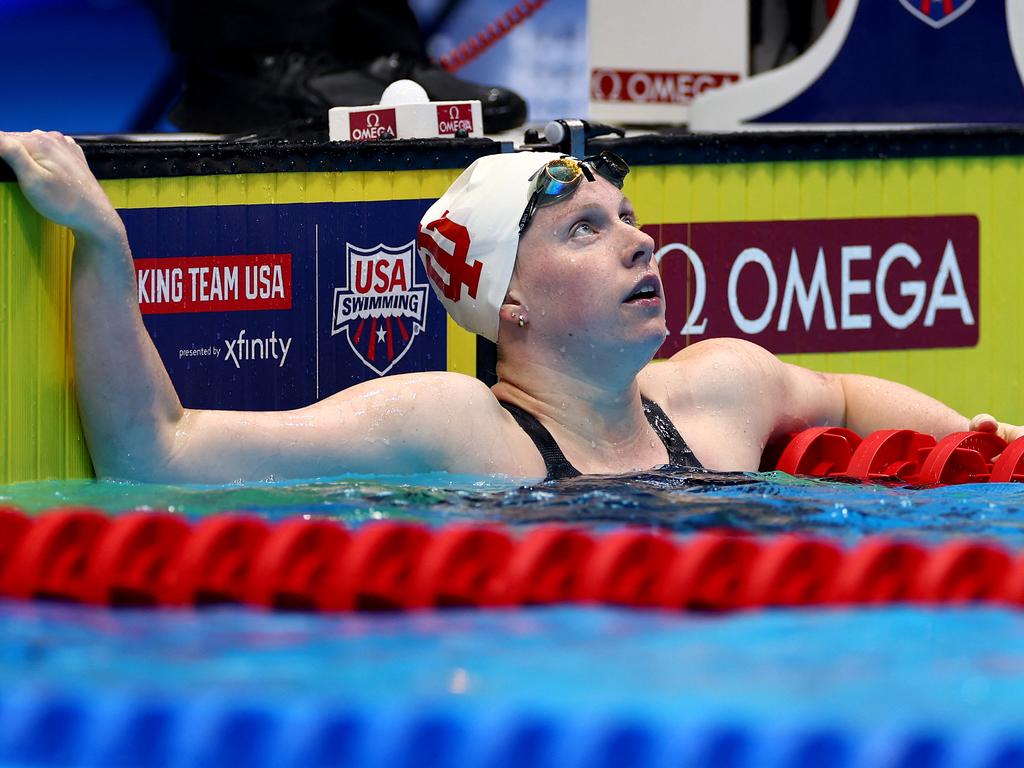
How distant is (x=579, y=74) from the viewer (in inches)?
327

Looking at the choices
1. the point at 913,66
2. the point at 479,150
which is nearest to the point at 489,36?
the point at 913,66

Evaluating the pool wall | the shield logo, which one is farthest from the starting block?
the pool wall

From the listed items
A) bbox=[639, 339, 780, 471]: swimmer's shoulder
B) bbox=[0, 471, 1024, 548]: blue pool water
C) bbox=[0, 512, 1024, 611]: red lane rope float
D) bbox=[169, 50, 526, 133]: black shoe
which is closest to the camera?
bbox=[0, 512, 1024, 611]: red lane rope float

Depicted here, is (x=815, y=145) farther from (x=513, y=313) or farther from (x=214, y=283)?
(x=214, y=283)

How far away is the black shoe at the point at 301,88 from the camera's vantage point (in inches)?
268

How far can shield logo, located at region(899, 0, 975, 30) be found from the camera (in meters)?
6.49

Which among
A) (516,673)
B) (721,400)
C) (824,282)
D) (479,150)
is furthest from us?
(824,282)

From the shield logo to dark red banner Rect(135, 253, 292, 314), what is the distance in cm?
344

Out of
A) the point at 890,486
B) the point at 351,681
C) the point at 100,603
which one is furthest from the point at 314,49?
the point at 351,681

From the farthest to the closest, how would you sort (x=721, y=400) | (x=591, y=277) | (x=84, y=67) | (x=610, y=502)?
(x=84, y=67), (x=721, y=400), (x=591, y=277), (x=610, y=502)

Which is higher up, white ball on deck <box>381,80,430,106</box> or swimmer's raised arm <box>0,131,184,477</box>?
white ball on deck <box>381,80,430,106</box>

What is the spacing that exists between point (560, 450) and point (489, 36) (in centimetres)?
490

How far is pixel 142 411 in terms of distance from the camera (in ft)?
10.6

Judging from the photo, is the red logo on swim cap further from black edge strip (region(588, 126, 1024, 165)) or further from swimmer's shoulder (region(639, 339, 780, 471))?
black edge strip (region(588, 126, 1024, 165))
